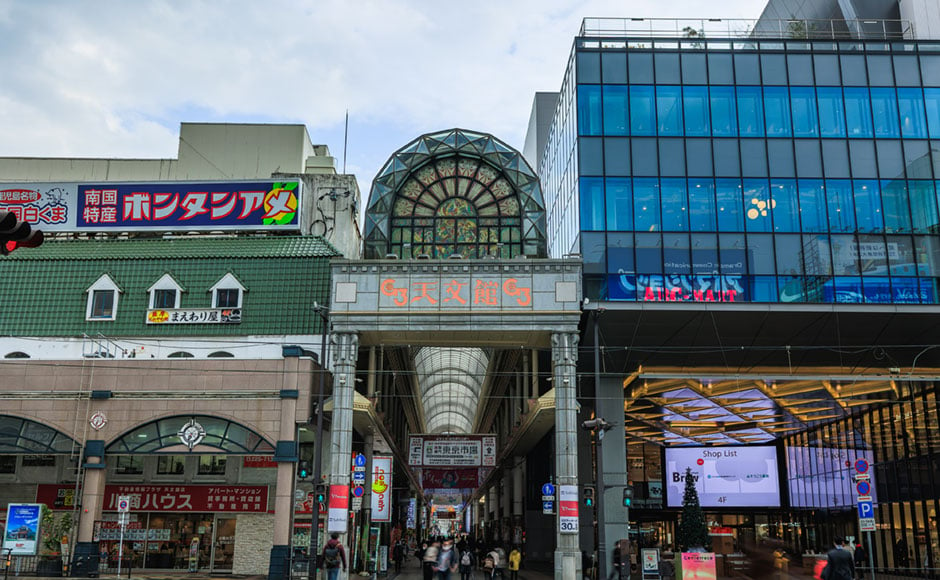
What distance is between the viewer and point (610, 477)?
125 feet

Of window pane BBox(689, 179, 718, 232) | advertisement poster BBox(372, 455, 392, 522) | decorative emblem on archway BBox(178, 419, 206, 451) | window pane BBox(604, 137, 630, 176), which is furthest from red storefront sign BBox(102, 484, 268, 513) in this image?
window pane BBox(689, 179, 718, 232)

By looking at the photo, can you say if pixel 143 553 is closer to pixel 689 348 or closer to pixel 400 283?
pixel 400 283

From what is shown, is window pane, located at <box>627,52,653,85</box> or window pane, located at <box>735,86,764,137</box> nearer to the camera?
window pane, located at <box>735,86,764,137</box>

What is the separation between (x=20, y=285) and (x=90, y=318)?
3.87m

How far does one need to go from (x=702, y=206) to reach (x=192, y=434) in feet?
77.2

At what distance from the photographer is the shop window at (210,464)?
35875mm

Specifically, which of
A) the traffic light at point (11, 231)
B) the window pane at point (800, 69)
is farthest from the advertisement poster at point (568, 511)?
the traffic light at point (11, 231)

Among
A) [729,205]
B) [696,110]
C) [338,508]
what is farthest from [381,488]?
[696,110]

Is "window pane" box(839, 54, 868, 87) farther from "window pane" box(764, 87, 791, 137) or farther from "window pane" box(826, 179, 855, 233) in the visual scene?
"window pane" box(826, 179, 855, 233)

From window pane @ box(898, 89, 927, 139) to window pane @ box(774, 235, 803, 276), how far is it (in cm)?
743

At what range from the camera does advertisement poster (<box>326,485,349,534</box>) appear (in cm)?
2989

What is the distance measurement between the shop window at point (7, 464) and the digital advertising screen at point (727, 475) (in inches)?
1524

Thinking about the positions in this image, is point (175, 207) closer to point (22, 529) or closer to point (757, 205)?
point (22, 529)

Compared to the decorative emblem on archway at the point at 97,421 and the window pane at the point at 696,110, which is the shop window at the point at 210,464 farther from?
the window pane at the point at 696,110
